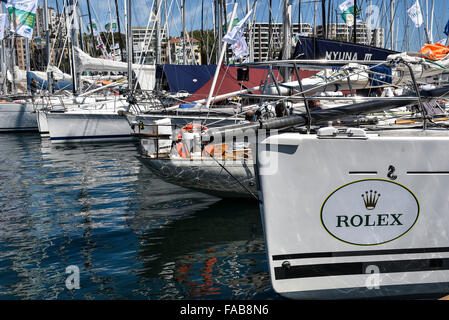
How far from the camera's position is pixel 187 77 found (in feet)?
66.3

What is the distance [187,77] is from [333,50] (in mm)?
8731

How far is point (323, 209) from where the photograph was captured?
4465 millimetres

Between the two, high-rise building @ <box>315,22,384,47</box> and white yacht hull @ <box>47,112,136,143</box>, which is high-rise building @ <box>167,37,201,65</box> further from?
white yacht hull @ <box>47,112,136,143</box>

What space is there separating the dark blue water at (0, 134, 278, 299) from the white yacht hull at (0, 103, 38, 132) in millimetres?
15988

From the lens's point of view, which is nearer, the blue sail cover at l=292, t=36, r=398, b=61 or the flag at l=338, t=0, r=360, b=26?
the blue sail cover at l=292, t=36, r=398, b=61

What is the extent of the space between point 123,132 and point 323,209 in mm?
18482

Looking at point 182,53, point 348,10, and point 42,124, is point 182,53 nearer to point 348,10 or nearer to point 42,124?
point 42,124

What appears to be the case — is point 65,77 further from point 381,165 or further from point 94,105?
point 381,165

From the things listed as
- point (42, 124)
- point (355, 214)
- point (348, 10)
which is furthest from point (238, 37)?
point (42, 124)

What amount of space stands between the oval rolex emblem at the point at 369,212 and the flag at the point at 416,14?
22376 mm

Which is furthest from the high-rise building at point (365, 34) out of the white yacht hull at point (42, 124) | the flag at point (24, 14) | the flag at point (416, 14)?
the white yacht hull at point (42, 124)

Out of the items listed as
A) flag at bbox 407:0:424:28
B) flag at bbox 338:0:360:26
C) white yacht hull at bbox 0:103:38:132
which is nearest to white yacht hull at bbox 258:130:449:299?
flag at bbox 338:0:360:26

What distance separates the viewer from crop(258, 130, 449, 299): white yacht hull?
4.36 m
